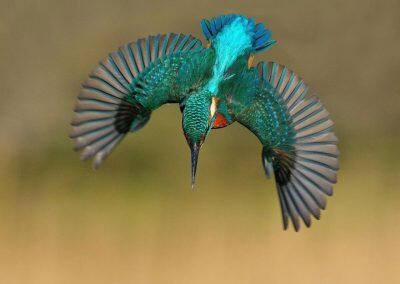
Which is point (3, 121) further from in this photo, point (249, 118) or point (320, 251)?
point (249, 118)

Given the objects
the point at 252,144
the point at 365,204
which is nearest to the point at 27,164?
the point at 252,144

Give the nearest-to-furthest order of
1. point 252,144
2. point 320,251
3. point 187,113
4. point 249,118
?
point 187,113
point 249,118
point 320,251
point 252,144

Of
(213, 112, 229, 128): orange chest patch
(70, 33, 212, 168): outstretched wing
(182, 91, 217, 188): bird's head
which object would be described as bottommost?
(182, 91, 217, 188): bird's head

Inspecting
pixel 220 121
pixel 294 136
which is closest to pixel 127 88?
pixel 220 121

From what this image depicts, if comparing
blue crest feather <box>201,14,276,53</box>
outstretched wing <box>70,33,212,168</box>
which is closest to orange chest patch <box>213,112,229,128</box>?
outstretched wing <box>70,33,212,168</box>

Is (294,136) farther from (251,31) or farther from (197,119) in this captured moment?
(197,119)

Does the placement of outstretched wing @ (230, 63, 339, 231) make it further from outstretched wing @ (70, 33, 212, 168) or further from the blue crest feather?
outstretched wing @ (70, 33, 212, 168)
